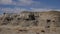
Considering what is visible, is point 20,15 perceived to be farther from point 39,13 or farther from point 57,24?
point 57,24

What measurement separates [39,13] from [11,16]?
923 cm

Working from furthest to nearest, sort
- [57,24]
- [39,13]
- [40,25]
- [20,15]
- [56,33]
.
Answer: [20,15]
[39,13]
[40,25]
[57,24]
[56,33]

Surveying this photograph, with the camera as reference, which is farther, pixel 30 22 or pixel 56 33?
pixel 30 22

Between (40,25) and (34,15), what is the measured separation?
533 cm

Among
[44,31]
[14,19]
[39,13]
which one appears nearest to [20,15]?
[14,19]

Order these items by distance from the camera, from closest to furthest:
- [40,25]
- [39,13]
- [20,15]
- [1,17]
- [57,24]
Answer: [57,24] → [40,25] → [39,13] → [20,15] → [1,17]

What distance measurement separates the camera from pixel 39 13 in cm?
4241

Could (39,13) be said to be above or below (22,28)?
above

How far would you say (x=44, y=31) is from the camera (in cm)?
3609

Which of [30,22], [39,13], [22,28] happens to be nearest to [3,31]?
[22,28]

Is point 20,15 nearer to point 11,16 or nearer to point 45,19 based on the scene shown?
point 11,16

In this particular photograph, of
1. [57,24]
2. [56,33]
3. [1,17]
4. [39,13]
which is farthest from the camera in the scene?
[1,17]

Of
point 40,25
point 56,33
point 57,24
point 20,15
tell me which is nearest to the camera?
point 56,33

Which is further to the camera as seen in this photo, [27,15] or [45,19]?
[27,15]
